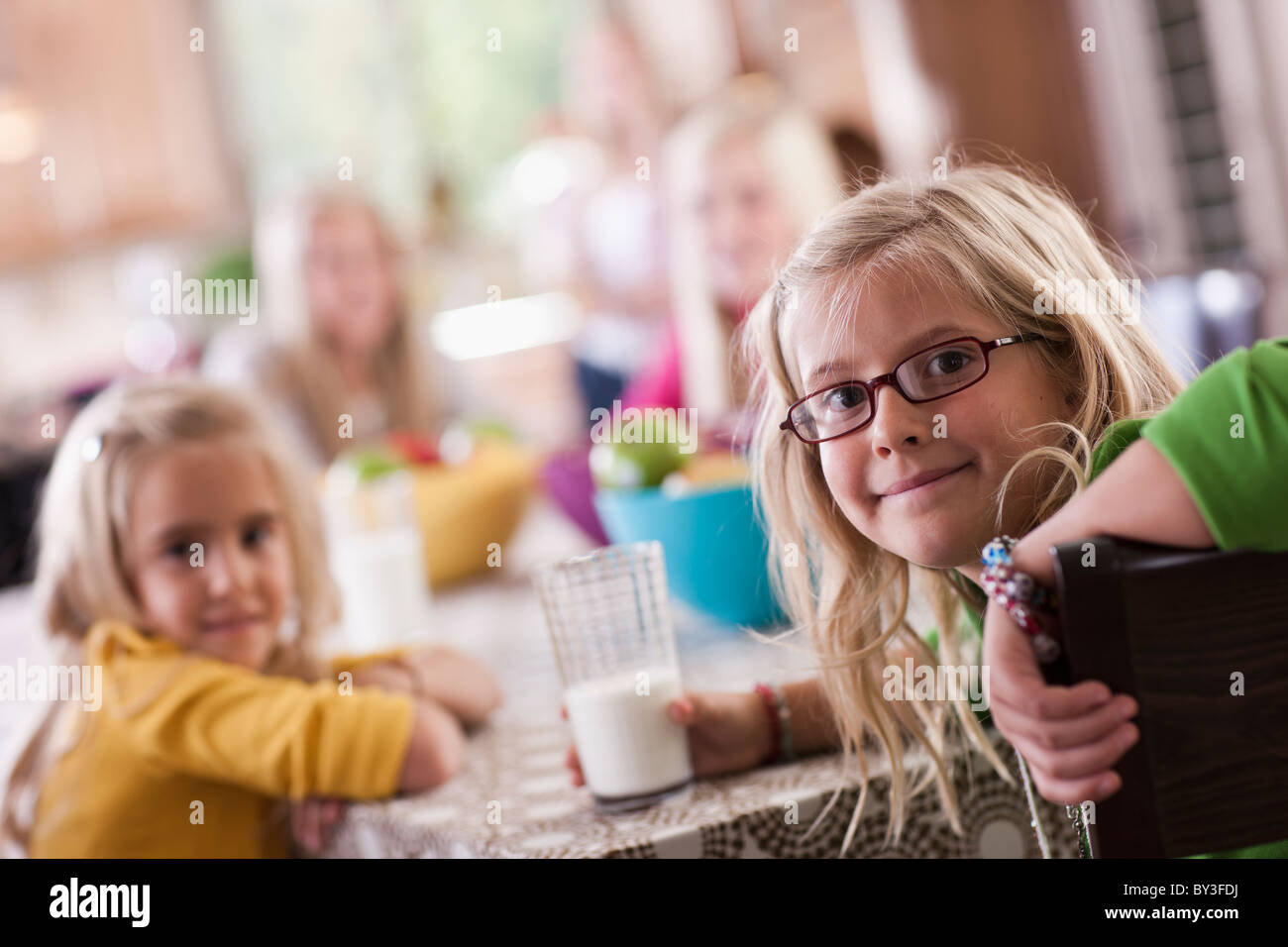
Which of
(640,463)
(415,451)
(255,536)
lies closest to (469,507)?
(415,451)

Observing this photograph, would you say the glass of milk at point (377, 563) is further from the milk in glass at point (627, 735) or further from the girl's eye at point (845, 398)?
the girl's eye at point (845, 398)

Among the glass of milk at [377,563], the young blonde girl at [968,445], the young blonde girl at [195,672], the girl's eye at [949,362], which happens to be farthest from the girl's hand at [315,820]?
the girl's eye at [949,362]

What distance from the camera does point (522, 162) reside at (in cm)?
499

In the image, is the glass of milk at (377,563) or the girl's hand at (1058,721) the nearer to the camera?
the girl's hand at (1058,721)

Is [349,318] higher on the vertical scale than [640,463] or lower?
higher

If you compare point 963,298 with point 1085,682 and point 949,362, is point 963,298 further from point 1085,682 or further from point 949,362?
point 1085,682

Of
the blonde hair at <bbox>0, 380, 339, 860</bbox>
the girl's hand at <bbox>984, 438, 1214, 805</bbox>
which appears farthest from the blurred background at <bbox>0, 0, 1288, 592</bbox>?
the girl's hand at <bbox>984, 438, 1214, 805</bbox>

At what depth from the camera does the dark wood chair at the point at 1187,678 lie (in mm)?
431

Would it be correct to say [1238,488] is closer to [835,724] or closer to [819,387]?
[819,387]

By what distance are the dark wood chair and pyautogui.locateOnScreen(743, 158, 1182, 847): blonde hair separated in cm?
12

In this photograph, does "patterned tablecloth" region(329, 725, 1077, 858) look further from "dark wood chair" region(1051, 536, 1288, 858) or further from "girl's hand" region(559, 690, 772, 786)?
"dark wood chair" region(1051, 536, 1288, 858)

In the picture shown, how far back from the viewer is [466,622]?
4.82 feet

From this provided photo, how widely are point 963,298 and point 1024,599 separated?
202 mm

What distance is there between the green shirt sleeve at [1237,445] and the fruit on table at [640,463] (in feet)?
2.47
